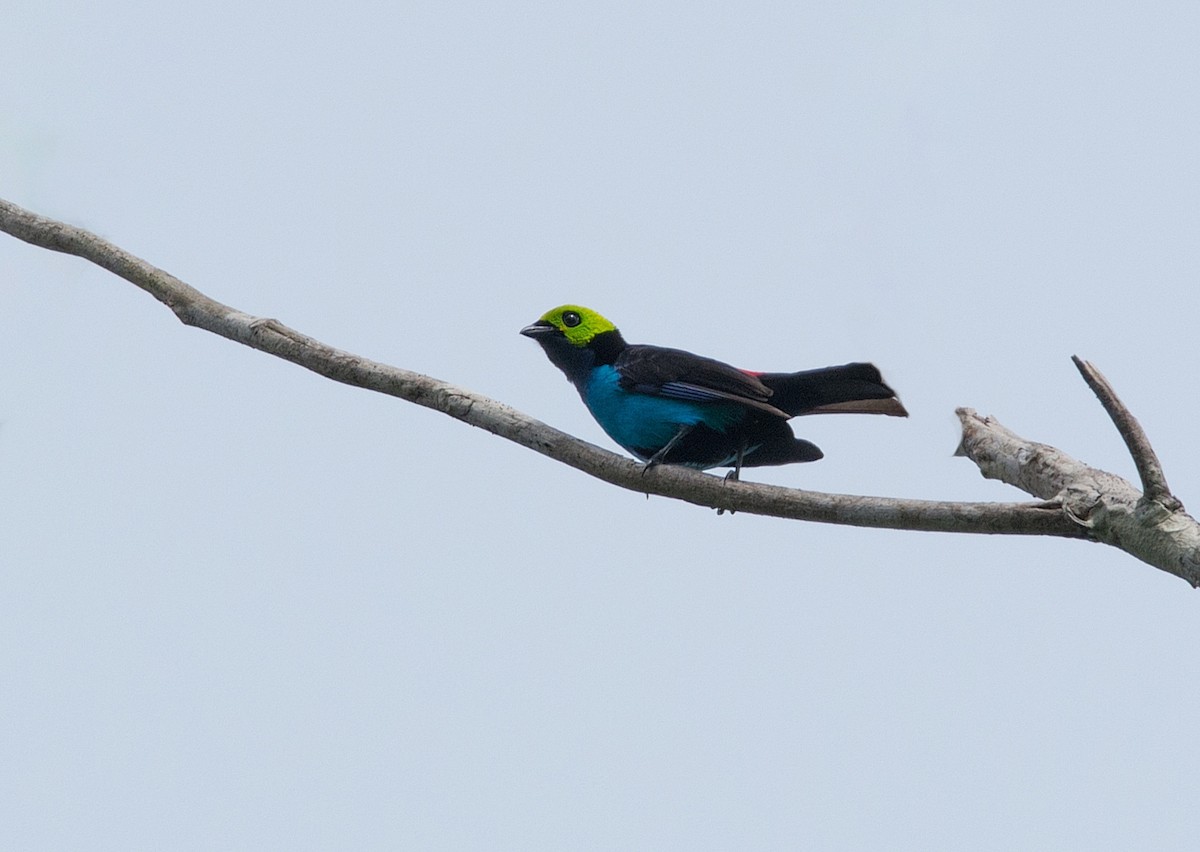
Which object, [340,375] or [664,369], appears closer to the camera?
[340,375]

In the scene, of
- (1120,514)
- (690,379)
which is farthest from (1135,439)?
(690,379)

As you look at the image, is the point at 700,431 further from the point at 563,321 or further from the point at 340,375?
the point at 340,375

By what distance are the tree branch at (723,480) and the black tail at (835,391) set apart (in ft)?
1.38

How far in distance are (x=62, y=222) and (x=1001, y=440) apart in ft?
13.4

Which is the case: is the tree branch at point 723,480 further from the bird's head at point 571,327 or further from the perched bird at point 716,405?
the bird's head at point 571,327

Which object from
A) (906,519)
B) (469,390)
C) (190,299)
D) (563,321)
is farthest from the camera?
(563,321)

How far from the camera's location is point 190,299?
5.16 metres

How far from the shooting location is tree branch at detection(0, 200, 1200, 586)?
381 centimetres

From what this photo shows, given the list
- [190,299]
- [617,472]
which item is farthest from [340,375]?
[617,472]

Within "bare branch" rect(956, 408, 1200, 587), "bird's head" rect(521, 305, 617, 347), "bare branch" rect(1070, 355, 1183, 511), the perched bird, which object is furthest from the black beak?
"bare branch" rect(1070, 355, 1183, 511)

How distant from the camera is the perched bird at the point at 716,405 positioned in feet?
16.9

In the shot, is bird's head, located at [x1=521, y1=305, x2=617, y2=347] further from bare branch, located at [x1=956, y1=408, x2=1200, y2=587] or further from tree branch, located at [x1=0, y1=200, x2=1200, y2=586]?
bare branch, located at [x1=956, y1=408, x2=1200, y2=587]

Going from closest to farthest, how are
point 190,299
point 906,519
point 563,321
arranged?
1. point 906,519
2. point 190,299
3. point 563,321

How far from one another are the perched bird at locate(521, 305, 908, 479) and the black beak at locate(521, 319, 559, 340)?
0.42 metres
